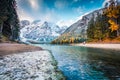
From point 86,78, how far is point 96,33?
67921 millimetres

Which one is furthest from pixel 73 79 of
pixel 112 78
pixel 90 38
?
pixel 90 38

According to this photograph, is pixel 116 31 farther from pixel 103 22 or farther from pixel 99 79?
pixel 99 79

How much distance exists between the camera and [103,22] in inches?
2761

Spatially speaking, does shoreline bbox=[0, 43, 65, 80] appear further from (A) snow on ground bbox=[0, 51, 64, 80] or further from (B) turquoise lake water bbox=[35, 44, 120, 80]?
(B) turquoise lake water bbox=[35, 44, 120, 80]

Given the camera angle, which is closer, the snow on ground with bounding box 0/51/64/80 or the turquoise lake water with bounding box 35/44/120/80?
the snow on ground with bounding box 0/51/64/80

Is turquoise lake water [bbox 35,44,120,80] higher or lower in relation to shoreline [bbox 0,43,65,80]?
lower

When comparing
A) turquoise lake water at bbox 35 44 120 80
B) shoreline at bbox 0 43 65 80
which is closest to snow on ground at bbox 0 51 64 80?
shoreline at bbox 0 43 65 80

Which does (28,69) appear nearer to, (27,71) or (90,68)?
(27,71)

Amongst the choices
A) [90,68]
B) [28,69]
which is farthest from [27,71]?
[90,68]

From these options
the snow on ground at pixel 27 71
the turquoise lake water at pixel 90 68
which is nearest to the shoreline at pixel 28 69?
the snow on ground at pixel 27 71

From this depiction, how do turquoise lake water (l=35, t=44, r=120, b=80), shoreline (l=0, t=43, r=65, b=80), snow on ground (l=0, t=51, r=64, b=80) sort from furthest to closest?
turquoise lake water (l=35, t=44, r=120, b=80) → shoreline (l=0, t=43, r=65, b=80) → snow on ground (l=0, t=51, r=64, b=80)

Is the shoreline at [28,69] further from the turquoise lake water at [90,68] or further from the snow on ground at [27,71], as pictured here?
the turquoise lake water at [90,68]

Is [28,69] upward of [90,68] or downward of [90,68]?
upward

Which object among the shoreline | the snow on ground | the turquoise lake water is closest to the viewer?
the snow on ground
